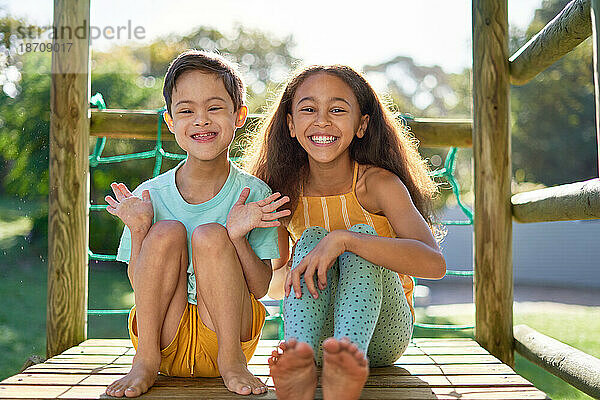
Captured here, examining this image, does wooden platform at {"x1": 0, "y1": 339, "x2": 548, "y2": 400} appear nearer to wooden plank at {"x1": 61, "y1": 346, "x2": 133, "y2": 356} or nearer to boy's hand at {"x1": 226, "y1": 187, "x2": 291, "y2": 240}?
wooden plank at {"x1": 61, "y1": 346, "x2": 133, "y2": 356}

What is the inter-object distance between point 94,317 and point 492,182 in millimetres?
7125

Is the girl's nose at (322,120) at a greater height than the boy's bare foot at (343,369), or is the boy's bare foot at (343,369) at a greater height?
the girl's nose at (322,120)

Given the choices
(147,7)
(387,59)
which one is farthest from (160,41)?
(387,59)

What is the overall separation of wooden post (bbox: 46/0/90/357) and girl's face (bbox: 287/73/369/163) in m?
0.73

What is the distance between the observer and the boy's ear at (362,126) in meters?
1.71

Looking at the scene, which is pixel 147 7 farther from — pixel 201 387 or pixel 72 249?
pixel 201 387

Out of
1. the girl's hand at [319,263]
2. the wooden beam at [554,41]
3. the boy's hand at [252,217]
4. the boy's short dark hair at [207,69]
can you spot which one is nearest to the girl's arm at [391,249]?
the girl's hand at [319,263]

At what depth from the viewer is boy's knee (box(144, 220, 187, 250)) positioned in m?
1.36

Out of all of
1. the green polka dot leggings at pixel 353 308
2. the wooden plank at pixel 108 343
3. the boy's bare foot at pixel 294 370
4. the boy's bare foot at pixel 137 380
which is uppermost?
the green polka dot leggings at pixel 353 308

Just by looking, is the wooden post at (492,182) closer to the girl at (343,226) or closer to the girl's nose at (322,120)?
the girl at (343,226)

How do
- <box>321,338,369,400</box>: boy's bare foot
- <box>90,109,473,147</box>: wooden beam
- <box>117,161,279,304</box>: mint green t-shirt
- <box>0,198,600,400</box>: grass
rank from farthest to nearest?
<box>0,198,600,400</box>: grass → <box>90,109,473,147</box>: wooden beam → <box>117,161,279,304</box>: mint green t-shirt → <box>321,338,369,400</box>: boy's bare foot

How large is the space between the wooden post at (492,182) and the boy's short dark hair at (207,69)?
0.79m

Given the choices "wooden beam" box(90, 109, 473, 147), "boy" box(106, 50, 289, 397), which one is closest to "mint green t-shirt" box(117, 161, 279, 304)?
"boy" box(106, 50, 289, 397)

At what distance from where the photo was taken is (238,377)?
1.34m
